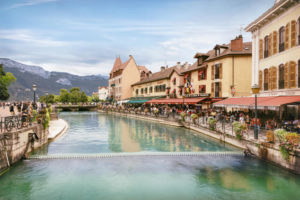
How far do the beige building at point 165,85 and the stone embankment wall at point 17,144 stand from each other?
92.7ft

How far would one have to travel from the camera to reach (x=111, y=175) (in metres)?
11.3

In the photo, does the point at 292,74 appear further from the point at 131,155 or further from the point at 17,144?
the point at 17,144

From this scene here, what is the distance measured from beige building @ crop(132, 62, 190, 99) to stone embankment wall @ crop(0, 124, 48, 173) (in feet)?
92.7

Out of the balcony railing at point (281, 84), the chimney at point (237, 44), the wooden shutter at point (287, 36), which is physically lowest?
the balcony railing at point (281, 84)

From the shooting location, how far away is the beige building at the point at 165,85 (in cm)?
4203

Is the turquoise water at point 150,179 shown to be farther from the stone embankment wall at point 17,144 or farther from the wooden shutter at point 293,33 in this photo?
the wooden shutter at point 293,33

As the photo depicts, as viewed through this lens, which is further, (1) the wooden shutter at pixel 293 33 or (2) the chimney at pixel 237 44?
(2) the chimney at pixel 237 44

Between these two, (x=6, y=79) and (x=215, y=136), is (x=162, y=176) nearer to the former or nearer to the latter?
(x=215, y=136)

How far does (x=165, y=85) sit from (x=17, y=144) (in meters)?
36.6

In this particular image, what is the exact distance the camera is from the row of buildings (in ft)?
52.2

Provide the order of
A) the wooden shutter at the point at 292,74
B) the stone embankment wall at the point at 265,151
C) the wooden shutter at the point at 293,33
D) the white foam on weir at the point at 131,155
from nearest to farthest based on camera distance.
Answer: the stone embankment wall at the point at 265,151 < the white foam on weir at the point at 131,155 < the wooden shutter at the point at 293,33 < the wooden shutter at the point at 292,74

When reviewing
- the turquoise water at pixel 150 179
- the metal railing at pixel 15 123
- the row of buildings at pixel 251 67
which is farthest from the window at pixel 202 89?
the metal railing at pixel 15 123

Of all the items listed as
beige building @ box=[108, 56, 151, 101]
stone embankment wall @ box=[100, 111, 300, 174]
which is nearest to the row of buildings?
stone embankment wall @ box=[100, 111, 300, 174]

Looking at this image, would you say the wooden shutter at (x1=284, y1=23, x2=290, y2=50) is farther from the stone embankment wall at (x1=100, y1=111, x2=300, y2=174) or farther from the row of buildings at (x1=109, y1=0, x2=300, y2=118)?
the stone embankment wall at (x1=100, y1=111, x2=300, y2=174)
